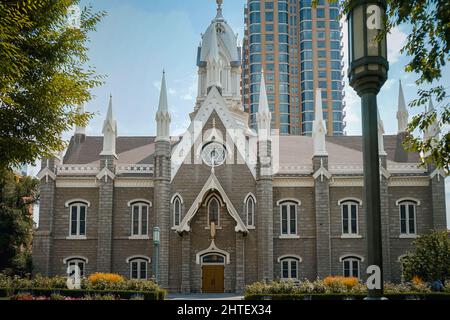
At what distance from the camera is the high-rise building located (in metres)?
113

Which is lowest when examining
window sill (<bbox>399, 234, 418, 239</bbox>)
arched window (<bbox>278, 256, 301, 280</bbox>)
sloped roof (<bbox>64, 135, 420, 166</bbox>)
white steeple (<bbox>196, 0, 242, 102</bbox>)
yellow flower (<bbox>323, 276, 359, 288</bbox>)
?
yellow flower (<bbox>323, 276, 359, 288</bbox>)

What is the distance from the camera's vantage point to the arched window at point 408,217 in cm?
3828

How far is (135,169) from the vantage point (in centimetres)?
3884

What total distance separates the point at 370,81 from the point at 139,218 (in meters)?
32.3

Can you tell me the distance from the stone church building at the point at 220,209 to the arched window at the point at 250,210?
7 centimetres

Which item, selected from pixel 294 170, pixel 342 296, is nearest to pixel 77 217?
pixel 294 170

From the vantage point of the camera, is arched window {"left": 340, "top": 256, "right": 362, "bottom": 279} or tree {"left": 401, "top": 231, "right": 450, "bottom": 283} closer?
tree {"left": 401, "top": 231, "right": 450, "bottom": 283}

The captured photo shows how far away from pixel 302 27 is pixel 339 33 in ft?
25.5

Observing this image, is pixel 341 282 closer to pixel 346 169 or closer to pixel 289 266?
pixel 289 266

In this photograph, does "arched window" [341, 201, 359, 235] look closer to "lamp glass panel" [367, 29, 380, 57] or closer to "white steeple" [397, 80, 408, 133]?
"white steeple" [397, 80, 408, 133]

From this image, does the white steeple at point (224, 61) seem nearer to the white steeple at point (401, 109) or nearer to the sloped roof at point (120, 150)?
the sloped roof at point (120, 150)

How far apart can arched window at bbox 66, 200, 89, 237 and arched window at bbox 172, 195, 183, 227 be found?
6.06 metres

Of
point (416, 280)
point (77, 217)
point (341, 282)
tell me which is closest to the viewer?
point (341, 282)

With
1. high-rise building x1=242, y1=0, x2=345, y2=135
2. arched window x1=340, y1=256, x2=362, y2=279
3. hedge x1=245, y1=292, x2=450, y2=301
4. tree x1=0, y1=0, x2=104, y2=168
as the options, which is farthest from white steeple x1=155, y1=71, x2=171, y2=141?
high-rise building x1=242, y1=0, x2=345, y2=135
